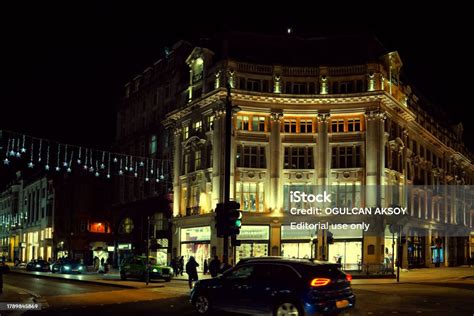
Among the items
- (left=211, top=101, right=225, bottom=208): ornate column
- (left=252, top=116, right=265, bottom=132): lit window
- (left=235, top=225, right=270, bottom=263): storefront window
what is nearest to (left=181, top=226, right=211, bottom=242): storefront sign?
(left=211, top=101, right=225, bottom=208): ornate column

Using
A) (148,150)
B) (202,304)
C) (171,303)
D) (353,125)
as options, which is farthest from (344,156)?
(202,304)

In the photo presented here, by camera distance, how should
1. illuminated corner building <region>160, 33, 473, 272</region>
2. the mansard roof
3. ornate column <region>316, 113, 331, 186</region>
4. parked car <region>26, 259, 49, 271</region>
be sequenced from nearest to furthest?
illuminated corner building <region>160, 33, 473, 272</region> < ornate column <region>316, 113, 331, 186</region> < the mansard roof < parked car <region>26, 259, 49, 271</region>

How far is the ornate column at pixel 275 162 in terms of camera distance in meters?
52.0

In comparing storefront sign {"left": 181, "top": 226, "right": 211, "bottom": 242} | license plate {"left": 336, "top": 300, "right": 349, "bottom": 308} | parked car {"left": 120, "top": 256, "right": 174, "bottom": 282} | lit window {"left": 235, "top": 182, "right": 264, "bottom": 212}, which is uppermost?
lit window {"left": 235, "top": 182, "right": 264, "bottom": 212}

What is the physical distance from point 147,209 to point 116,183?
12.7m

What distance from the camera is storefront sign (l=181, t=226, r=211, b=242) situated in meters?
53.4

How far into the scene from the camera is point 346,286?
A: 15773 mm

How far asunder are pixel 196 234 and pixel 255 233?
19.2ft

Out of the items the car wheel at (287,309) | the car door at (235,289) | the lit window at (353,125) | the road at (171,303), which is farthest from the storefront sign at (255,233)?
the car wheel at (287,309)

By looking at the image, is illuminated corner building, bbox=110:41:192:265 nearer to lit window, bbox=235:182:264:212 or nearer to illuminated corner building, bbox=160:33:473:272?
illuminated corner building, bbox=160:33:473:272

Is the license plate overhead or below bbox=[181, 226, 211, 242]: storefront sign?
below

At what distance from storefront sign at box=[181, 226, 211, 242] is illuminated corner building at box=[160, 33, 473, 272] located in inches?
3.6

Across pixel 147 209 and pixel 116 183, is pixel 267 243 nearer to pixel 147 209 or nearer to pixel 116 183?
pixel 147 209

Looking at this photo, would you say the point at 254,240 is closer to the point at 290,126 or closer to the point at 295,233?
the point at 295,233
